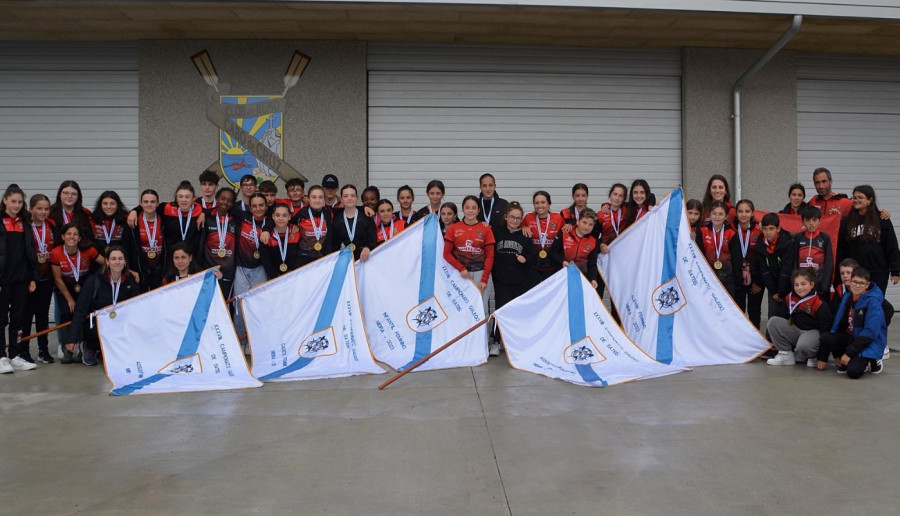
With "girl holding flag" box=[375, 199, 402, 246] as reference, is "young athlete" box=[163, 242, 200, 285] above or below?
below

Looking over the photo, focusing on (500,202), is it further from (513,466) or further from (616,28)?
(513,466)

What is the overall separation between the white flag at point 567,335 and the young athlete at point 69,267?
165 inches

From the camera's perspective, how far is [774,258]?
6.95 m

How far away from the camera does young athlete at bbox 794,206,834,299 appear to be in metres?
6.72

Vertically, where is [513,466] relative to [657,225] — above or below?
below

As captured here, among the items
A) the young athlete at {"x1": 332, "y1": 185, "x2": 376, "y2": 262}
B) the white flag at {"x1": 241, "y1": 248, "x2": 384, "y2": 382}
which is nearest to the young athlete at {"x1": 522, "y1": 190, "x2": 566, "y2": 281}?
the young athlete at {"x1": 332, "y1": 185, "x2": 376, "y2": 262}

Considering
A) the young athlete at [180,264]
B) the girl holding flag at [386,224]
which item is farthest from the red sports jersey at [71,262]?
the girl holding flag at [386,224]

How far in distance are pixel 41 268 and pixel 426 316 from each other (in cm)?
387

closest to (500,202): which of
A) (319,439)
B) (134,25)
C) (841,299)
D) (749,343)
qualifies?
(749,343)

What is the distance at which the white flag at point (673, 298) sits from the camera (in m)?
6.79

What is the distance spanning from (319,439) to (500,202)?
14.5ft

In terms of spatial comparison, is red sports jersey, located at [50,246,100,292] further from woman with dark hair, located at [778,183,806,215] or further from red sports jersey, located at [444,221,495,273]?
woman with dark hair, located at [778,183,806,215]

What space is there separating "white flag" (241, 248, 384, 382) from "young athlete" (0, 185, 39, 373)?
211 cm

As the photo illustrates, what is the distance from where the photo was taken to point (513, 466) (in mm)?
3896
